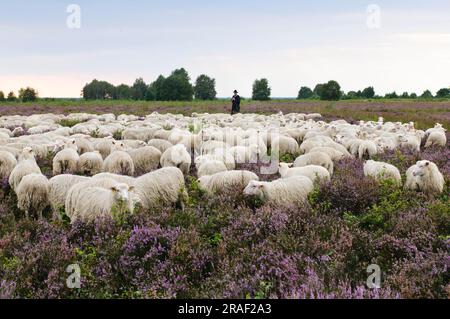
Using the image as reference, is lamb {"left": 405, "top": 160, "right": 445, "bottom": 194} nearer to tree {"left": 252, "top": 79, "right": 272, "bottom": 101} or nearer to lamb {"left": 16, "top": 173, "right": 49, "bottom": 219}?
lamb {"left": 16, "top": 173, "right": 49, "bottom": 219}

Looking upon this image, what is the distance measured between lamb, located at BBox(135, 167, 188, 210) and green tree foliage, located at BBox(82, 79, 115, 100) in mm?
110458

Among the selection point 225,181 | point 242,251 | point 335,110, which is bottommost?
point 242,251

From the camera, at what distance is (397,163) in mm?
10945

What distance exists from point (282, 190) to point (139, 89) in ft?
470

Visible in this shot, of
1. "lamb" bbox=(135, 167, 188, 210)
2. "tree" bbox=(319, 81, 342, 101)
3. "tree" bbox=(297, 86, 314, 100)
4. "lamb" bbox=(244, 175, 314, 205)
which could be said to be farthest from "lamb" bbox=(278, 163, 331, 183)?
"tree" bbox=(297, 86, 314, 100)

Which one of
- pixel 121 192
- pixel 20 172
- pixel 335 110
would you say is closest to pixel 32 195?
pixel 20 172

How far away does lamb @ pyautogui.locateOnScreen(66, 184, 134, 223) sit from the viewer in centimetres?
655

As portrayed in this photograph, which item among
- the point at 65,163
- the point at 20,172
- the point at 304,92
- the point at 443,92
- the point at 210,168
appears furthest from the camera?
the point at 304,92

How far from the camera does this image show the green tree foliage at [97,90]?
11619 cm

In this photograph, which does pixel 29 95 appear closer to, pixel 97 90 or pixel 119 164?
pixel 97 90

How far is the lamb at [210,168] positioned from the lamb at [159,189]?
1782 millimetres

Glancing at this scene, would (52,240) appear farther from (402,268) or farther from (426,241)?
(426,241)

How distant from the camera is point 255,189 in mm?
7410

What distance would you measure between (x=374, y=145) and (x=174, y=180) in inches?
285
